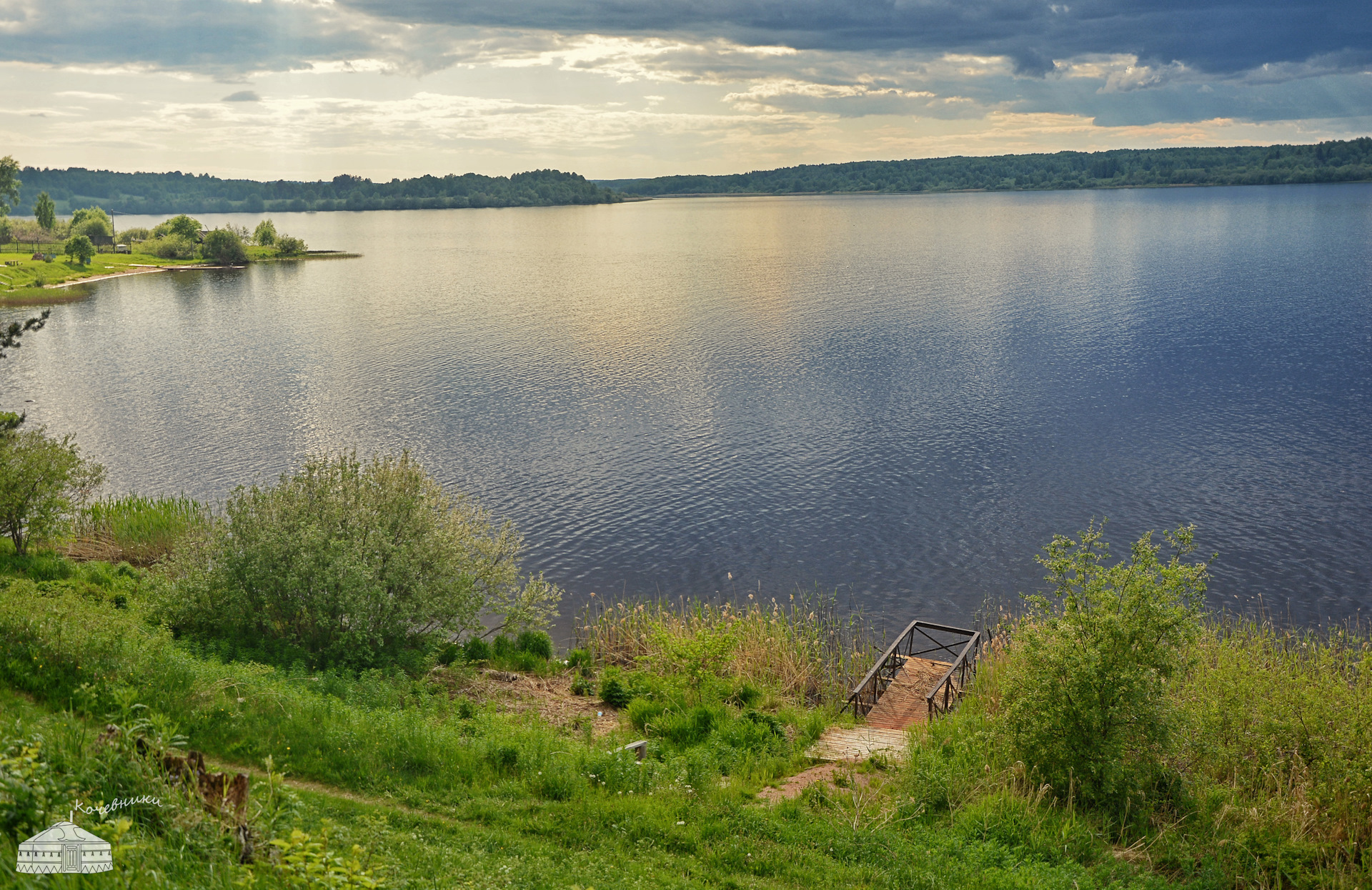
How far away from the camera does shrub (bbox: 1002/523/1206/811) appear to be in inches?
616

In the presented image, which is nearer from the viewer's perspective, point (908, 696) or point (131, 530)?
point (908, 696)

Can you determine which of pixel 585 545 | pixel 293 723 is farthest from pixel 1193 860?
pixel 585 545

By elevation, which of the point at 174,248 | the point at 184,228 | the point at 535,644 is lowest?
the point at 535,644

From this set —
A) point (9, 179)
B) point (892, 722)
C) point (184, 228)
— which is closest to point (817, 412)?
point (892, 722)

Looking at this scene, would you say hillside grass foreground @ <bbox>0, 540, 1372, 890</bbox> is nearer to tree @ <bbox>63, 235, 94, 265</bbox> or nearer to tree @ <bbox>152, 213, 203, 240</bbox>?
tree @ <bbox>63, 235, 94, 265</bbox>

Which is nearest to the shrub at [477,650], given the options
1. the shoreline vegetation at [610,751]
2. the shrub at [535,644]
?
the shrub at [535,644]

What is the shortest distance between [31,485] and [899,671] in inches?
1174

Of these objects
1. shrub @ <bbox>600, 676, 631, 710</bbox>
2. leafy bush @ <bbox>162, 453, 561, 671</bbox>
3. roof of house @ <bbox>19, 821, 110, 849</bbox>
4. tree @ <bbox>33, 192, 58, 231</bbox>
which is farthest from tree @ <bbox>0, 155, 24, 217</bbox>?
roof of house @ <bbox>19, 821, 110, 849</bbox>

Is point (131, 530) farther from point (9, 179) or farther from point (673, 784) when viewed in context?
point (9, 179)

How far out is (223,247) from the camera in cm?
15612

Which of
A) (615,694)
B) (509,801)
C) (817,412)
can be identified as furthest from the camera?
(817,412)

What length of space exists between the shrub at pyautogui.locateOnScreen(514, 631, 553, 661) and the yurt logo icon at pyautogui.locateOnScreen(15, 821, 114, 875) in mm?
20399

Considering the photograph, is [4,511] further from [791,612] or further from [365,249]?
[365,249]

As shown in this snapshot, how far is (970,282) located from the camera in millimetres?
109688
